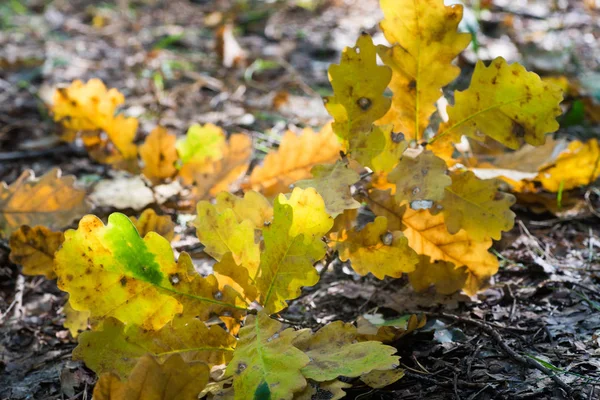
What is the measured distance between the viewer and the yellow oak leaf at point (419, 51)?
1.24 meters

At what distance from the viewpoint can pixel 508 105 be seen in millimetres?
1237

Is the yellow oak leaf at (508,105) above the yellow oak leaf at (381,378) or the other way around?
above

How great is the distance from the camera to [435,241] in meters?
1.35

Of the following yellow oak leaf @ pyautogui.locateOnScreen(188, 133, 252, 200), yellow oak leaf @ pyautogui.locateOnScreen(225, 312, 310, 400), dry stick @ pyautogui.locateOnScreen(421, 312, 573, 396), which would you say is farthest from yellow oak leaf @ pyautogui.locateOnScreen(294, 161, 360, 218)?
yellow oak leaf @ pyautogui.locateOnScreen(188, 133, 252, 200)

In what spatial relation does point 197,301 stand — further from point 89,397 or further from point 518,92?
point 518,92

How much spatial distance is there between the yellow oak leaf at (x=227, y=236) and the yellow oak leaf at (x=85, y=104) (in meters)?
0.91

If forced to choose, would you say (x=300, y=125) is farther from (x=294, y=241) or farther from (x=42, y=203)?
(x=294, y=241)

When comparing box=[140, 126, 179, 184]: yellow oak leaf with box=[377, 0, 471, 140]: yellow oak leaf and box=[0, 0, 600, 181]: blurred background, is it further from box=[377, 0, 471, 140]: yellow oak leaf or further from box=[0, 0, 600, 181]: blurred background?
box=[377, 0, 471, 140]: yellow oak leaf

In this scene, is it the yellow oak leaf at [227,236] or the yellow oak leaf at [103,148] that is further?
the yellow oak leaf at [103,148]

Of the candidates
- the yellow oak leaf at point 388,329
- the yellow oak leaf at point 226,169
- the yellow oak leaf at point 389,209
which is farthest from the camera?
the yellow oak leaf at point 226,169

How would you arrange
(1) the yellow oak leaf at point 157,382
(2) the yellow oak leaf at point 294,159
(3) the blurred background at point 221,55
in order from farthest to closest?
(3) the blurred background at point 221,55 < (2) the yellow oak leaf at point 294,159 < (1) the yellow oak leaf at point 157,382

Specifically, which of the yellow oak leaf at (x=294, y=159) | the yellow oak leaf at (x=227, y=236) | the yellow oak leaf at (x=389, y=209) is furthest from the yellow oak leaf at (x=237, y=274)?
the yellow oak leaf at (x=294, y=159)

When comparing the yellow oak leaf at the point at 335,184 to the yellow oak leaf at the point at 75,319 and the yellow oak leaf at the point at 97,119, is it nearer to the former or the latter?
the yellow oak leaf at the point at 75,319

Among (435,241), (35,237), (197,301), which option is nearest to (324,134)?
(435,241)
